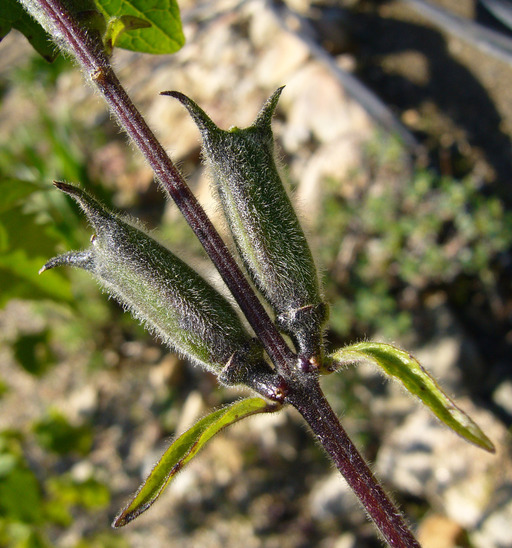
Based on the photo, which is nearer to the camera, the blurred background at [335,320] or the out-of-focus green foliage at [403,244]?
the blurred background at [335,320]

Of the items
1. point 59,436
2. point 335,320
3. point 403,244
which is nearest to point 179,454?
point 59,436

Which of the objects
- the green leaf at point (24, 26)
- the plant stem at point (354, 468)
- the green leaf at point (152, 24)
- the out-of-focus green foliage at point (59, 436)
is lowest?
the out-of-focus green foliage at point (59, 436)

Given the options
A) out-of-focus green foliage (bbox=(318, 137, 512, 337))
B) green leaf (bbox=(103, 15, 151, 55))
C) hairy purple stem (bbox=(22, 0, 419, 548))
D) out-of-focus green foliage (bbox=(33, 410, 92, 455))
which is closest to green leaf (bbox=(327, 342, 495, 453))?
hairy purple stem (bbox=(22, 0, 419, 548))

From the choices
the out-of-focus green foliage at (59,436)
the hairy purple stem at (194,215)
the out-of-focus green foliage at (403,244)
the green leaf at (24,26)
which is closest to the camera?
the hairy purple stem at (194,215)

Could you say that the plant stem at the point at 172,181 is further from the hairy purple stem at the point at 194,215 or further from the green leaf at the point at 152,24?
the green leaf at the point at 152,24

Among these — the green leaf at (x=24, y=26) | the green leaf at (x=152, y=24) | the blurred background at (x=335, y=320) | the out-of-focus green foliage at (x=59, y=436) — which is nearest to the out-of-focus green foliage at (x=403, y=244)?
the blurred background at (x=335, y=320)

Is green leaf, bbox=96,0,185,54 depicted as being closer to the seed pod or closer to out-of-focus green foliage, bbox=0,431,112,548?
the seed pod
